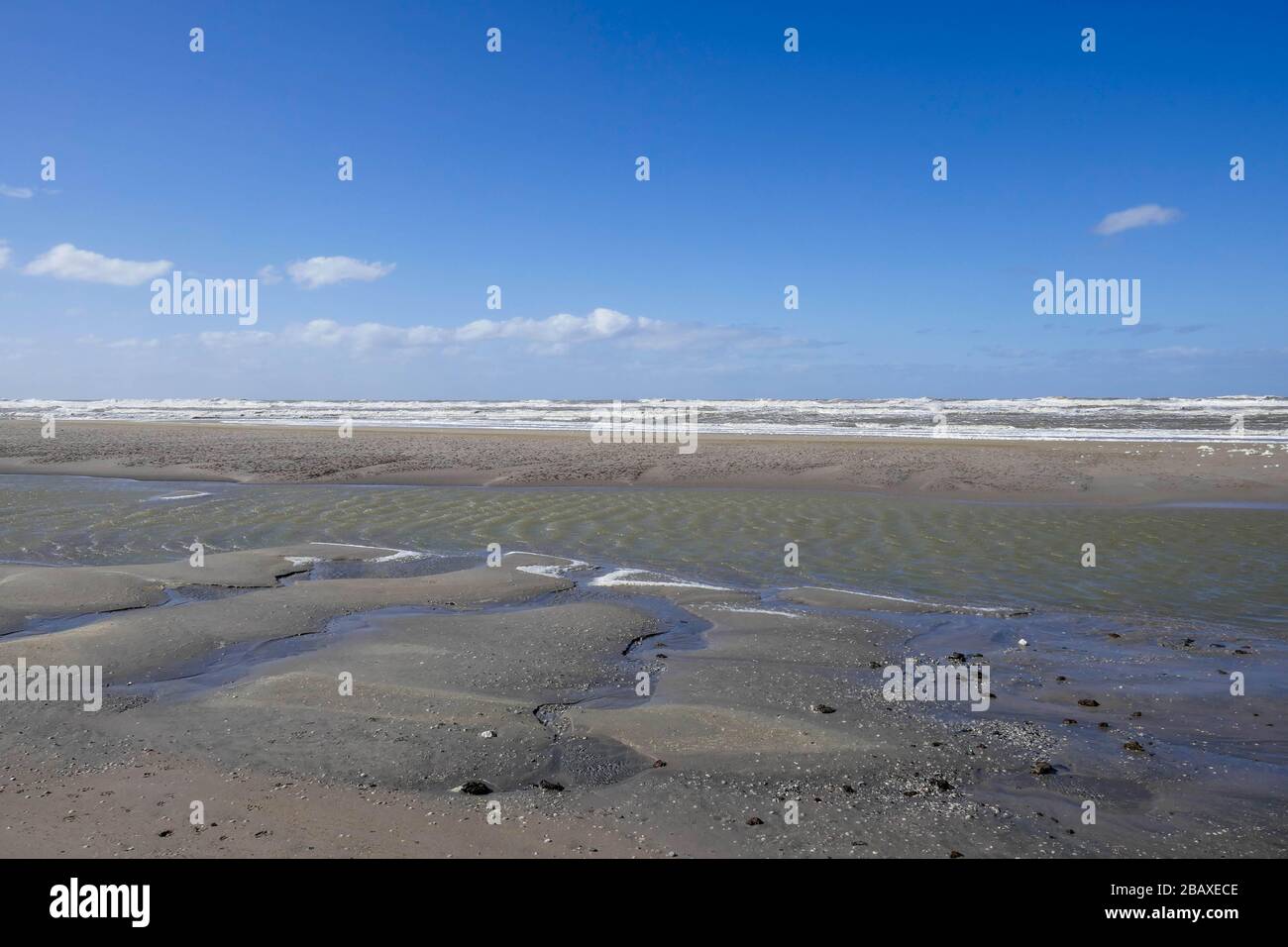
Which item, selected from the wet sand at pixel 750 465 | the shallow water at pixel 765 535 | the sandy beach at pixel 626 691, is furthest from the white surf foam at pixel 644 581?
the wet sand at pixel 750 465

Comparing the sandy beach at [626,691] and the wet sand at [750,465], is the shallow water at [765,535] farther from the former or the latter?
the wet sand at [750,465]

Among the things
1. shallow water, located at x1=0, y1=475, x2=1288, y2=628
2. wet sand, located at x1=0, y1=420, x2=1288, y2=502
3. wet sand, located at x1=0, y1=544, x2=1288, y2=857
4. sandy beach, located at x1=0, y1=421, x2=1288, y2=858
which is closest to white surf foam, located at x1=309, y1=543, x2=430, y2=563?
sandy beach, located at x1=0, y1=421, x2=1288, y2=858

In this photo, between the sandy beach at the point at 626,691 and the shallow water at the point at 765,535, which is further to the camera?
the shallow water at the point at 765,535

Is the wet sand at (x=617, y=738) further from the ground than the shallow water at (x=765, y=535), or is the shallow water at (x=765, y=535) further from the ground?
the shallow water at (x=765, y=535)

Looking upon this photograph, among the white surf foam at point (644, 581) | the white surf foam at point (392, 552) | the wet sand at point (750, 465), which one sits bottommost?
the white surf foam at point (644, 581)

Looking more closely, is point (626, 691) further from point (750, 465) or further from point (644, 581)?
point (750, 465)

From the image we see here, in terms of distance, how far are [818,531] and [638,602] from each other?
6319 millimetres

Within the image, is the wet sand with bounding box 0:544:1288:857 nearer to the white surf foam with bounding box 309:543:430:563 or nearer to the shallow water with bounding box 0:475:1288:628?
the shallow water with bounding box 0:475:1288:628

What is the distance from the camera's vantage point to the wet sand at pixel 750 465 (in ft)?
69.0

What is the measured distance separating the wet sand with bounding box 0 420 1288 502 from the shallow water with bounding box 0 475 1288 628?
1845mm

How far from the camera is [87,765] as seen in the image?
17.6 ft

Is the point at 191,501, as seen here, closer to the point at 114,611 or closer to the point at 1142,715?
the point at 114,611

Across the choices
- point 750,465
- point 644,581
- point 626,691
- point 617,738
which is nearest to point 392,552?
point 644,581

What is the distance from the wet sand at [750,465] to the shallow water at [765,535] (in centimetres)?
185
